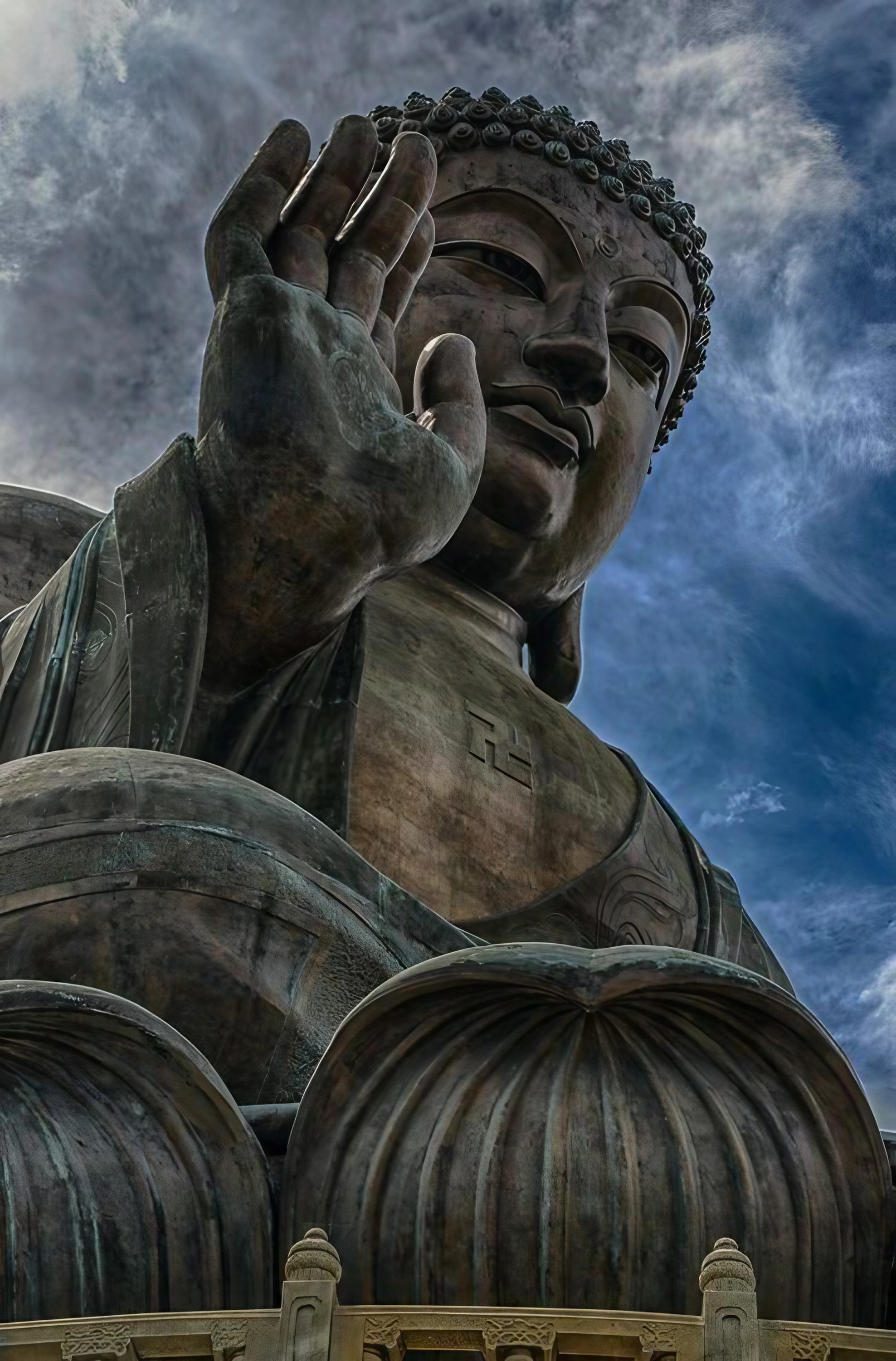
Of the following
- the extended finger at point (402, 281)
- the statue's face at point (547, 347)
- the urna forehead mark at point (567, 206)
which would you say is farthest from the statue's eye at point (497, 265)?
the extended finger at point (402, 281)

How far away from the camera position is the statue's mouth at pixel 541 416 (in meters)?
10.0

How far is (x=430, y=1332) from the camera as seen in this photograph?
4113 millimetres

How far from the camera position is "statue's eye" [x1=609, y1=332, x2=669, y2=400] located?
11.0 m

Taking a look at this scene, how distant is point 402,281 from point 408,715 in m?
1.59

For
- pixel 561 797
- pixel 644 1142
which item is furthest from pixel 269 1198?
pixel 561 797

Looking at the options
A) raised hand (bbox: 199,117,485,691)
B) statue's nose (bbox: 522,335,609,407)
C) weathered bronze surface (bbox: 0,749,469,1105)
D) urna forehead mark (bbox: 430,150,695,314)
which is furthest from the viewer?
urna forehead mark (bbox: 430,150,695,314)

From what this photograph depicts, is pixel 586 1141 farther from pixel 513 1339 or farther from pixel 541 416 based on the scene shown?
pixel 541 416

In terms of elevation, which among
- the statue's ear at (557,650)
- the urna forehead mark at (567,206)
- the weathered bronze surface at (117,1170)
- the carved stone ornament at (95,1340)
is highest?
the urna forehead mark at (567,206)

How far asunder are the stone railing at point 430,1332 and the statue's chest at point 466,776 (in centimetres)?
379

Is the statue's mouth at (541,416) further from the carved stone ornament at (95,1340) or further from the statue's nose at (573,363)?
the carved stone ornament at (95,1340)

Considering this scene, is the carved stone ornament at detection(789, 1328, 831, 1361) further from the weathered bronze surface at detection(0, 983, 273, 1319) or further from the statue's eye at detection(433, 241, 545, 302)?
the statue's eye at detection(433, 241, 545, 302)

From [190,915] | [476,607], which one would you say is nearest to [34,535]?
[476,607]

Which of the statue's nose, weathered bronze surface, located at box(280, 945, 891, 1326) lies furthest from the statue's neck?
weathered bronze surface, located at box(280, 945, 891, 1326)

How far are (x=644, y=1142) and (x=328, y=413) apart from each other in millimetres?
3169
